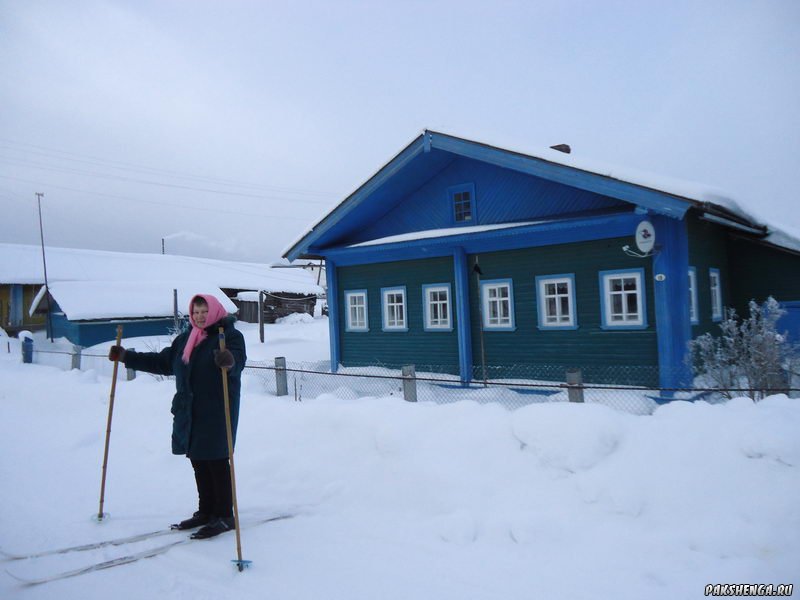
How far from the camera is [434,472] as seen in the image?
192 inches

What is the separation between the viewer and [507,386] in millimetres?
7566

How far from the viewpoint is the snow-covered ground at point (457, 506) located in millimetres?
3412

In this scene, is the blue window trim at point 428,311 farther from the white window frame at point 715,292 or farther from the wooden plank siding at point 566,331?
the white window frame at point 715,292

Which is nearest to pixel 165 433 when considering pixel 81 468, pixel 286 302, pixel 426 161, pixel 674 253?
pixel 81 468

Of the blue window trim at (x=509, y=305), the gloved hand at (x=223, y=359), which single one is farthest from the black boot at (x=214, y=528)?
the blue window trim at (x=509, y=305)

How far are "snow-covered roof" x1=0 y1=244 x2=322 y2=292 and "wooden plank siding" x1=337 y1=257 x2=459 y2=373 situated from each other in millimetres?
17113

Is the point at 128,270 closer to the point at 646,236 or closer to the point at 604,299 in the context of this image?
the point at 604,299

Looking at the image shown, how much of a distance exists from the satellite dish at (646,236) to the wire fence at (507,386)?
82.2 inches

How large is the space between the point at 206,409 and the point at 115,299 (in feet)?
81.9

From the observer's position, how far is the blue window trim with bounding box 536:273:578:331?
10.3 metres

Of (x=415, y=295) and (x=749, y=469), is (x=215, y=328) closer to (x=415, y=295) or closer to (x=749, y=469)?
(x=749, y=469)

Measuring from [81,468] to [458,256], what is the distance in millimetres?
7781

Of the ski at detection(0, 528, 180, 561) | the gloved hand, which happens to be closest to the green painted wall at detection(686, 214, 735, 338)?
the gloved hand

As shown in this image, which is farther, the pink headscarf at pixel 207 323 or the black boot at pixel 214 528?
the pink headscarf at pixel 207 323
